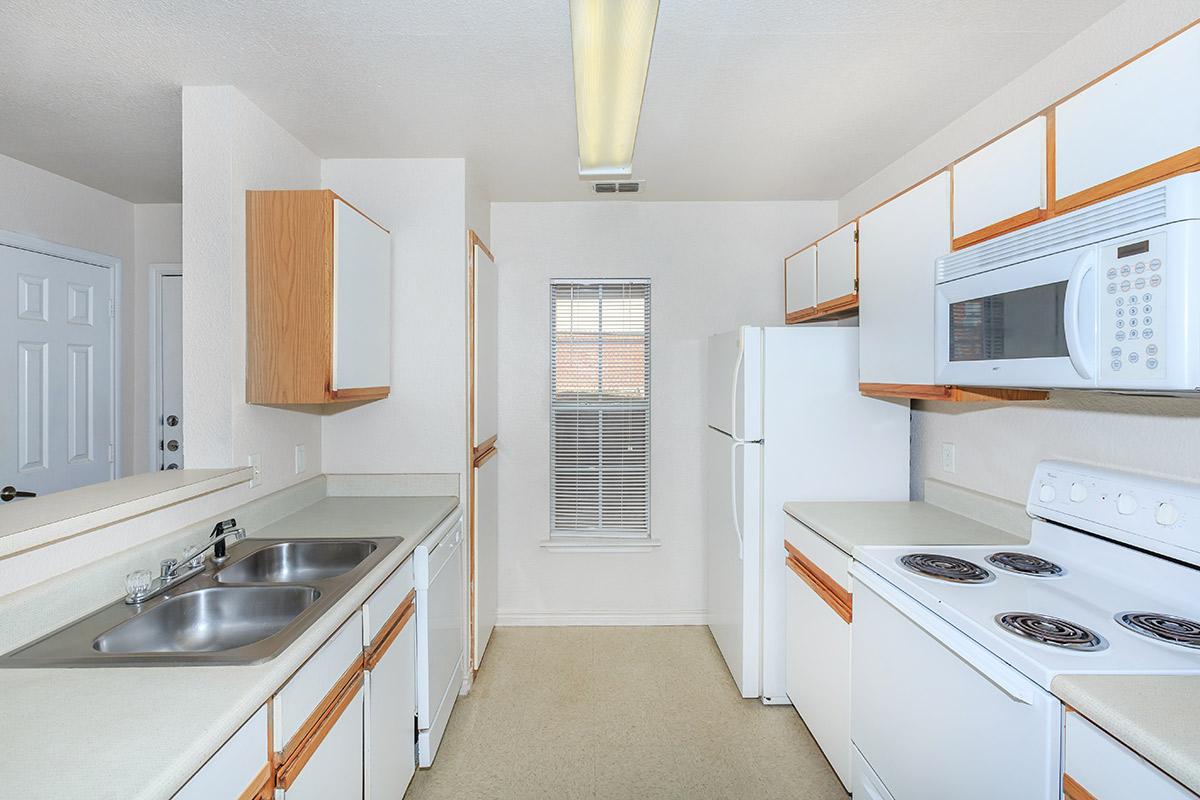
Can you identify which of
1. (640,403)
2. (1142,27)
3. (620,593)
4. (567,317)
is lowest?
(620,593)

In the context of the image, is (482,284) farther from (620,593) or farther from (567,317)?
(620,593)

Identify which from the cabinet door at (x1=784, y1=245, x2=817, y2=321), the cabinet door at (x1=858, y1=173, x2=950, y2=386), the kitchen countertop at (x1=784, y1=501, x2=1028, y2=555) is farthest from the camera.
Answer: the cabinet door at (x1=784, y1=245, x2=817, y2=321)

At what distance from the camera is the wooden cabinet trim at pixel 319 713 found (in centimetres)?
128

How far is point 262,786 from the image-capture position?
1183mm

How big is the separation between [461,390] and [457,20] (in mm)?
1601

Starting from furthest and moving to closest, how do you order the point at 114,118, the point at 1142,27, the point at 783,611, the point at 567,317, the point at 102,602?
the point at 567,317, the point at 783,611, the point at 114,118, the point at 1142,27, the point at 102,602

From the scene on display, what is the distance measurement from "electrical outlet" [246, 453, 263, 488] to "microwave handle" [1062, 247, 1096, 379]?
2.55 m

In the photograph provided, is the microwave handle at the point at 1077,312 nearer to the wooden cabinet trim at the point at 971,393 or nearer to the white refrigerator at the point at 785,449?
the wooden cabinet trim at the point at 971,393

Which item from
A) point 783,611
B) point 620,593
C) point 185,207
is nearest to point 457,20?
point 185,207

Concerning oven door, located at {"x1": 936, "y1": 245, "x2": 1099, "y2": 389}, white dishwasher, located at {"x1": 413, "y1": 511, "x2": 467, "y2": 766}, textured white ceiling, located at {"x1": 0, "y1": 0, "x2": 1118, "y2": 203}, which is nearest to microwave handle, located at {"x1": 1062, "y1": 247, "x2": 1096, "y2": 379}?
oven door, located at {"x1": 936, "y1": 245, "x2": 1099, "y2": 389}

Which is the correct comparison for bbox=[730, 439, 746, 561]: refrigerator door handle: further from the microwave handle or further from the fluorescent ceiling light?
the microwave handle

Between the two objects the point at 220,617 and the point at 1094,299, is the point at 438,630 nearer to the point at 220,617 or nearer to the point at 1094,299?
the point at 220,617

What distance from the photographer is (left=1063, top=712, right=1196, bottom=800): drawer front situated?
3.20ft

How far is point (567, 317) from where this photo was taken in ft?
12.3
